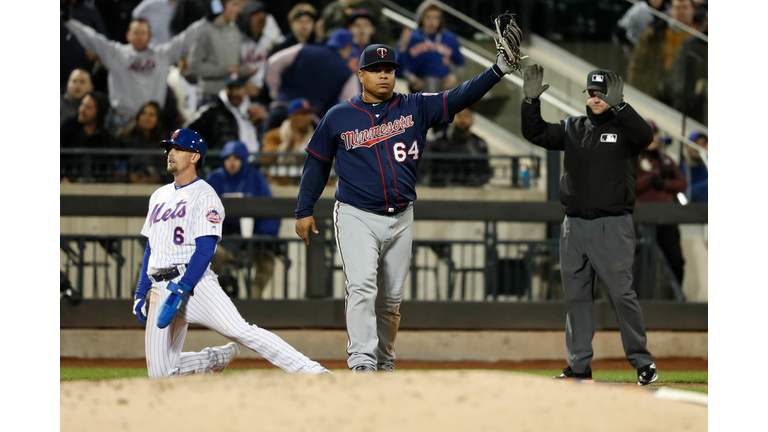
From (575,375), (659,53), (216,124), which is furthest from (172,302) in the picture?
(659,53)

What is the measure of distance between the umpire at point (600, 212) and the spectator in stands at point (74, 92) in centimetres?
547

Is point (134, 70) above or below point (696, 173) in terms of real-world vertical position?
above

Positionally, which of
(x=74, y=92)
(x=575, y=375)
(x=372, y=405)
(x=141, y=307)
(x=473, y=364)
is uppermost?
(x=74, y=92)

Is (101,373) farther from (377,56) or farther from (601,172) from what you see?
(601,172)

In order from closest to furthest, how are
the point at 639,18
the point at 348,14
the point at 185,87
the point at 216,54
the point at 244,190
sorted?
the point at 244,190 < the point at 216,54 < the point at 185,87 < the point at 348,14 < the point at 639,18

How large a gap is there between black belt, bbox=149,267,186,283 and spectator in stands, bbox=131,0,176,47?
228 inches

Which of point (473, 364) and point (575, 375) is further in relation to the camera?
point (473, 364)

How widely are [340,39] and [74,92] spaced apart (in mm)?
2721

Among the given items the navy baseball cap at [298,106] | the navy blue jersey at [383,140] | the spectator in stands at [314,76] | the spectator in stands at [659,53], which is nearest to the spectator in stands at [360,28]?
the spectator in stands at [314,76]

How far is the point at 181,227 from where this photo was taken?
503 cm

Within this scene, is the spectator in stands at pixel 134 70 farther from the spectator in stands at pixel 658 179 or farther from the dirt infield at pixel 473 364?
the spectator in stands at pixel 658 179

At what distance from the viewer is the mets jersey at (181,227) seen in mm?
5012

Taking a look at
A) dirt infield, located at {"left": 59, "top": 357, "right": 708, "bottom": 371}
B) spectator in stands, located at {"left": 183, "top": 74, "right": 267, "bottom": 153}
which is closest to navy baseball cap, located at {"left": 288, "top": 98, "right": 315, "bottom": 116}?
spectator in stands, located at {"left": 183, "top": 74, "right": 267, "bottom": 153}

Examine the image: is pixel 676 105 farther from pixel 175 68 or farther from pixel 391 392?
pixel 391 392
